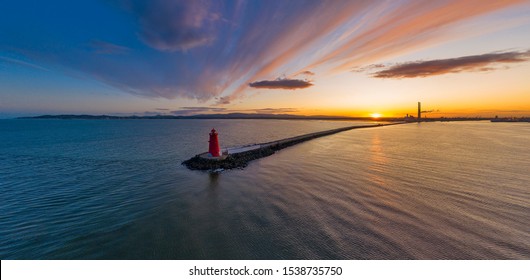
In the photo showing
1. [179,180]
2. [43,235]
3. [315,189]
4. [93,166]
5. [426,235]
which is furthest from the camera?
[93,166]

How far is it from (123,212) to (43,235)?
6.55ft

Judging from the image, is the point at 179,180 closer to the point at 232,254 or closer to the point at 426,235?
the point at 232,254

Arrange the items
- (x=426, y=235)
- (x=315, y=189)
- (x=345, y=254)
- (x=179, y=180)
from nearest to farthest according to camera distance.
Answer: (x=345, y=254)
(x=426, y=235)
(x=315, y=189)
(x=179, y=180)

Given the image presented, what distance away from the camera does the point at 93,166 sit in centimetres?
1608

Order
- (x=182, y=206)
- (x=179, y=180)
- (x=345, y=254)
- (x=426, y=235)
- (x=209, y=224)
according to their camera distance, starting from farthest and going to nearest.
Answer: (x=179, y=180) < (x=182, y=206) < (x=209, y=224) < (x=426, y=235) < (x=345, y=254)

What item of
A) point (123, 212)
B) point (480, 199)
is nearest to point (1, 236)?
point (123, 212)
